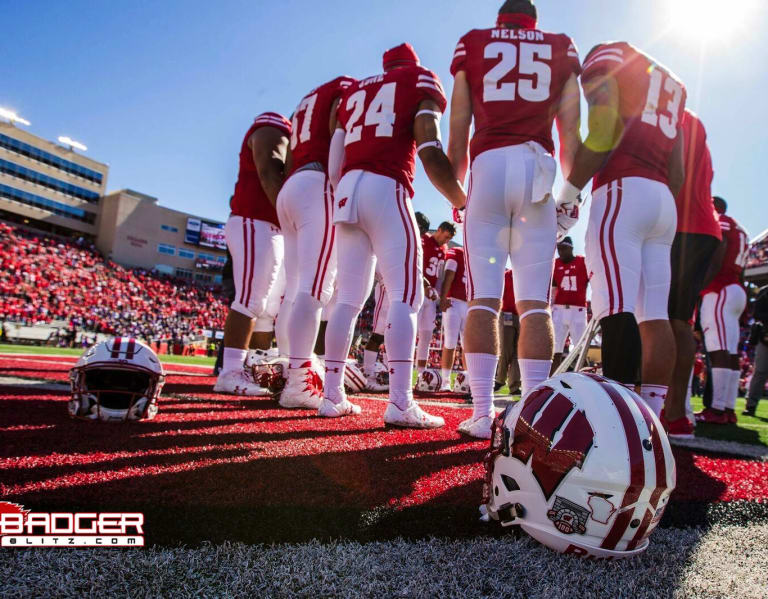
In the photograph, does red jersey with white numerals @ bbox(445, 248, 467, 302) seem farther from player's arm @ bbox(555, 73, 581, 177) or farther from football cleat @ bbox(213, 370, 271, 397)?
player's arm @ bbox(555, 73, 581, 177)

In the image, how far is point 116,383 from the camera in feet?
8.54

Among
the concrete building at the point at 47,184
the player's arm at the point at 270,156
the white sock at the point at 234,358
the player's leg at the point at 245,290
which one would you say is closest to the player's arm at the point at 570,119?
the player's arm at the point at 270,156

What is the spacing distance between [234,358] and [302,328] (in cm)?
117

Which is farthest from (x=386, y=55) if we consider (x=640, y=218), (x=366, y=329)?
(x=366, y=329)

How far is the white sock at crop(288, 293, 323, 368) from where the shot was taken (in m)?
3.23

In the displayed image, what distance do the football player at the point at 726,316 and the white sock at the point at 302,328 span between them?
4369mm

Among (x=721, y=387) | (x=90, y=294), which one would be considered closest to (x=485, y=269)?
(x=721, y=387)

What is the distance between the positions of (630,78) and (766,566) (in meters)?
2.57

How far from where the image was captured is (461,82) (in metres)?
2.78

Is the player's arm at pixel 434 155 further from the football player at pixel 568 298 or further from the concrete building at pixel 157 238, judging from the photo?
the concrete building at pixel 157 238

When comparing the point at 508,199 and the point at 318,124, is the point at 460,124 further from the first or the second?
the point at 318,124

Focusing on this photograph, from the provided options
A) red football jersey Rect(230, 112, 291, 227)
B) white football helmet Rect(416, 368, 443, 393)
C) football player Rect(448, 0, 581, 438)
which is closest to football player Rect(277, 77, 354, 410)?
red football jersey Rect(230, 112, 291, 227)

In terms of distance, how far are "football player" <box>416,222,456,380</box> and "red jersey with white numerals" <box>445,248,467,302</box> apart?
0.20 metres

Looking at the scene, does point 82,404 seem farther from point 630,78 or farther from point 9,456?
point 630,78
